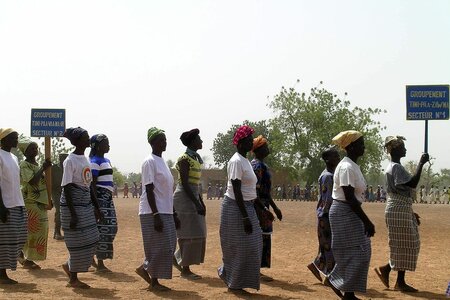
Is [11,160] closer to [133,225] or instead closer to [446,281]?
[446,281]

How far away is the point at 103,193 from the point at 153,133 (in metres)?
1.85

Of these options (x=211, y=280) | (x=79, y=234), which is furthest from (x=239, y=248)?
(x=79, y=234)

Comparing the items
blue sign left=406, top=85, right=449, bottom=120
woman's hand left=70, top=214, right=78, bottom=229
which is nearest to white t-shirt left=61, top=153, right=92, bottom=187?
woman's hand left=70, top=214, right=78, bottom=229

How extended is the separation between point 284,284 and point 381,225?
13.3 m

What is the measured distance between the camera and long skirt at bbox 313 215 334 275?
8344 mm

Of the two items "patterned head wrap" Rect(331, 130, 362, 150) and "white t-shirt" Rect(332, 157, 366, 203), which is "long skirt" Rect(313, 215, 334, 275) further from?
"patterned head wrap" Rect(331, 130, 362, 150)

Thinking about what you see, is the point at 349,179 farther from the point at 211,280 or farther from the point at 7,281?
the point at 7,281

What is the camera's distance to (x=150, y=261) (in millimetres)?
8023

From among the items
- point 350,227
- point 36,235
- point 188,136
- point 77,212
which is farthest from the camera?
point 36,235

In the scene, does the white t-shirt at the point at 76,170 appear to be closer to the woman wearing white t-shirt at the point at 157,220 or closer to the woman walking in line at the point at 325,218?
the woman wearing white t-shirt at the point at 157,220

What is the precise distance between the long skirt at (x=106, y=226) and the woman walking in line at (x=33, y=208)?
933 mm

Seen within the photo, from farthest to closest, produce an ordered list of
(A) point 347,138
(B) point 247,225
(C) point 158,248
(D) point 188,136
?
(D) point 188,136
(C) point 158,248
(B) point 247,225
(A) point 347,138

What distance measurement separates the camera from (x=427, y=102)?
940 cm

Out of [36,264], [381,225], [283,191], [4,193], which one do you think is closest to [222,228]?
[4,193]
